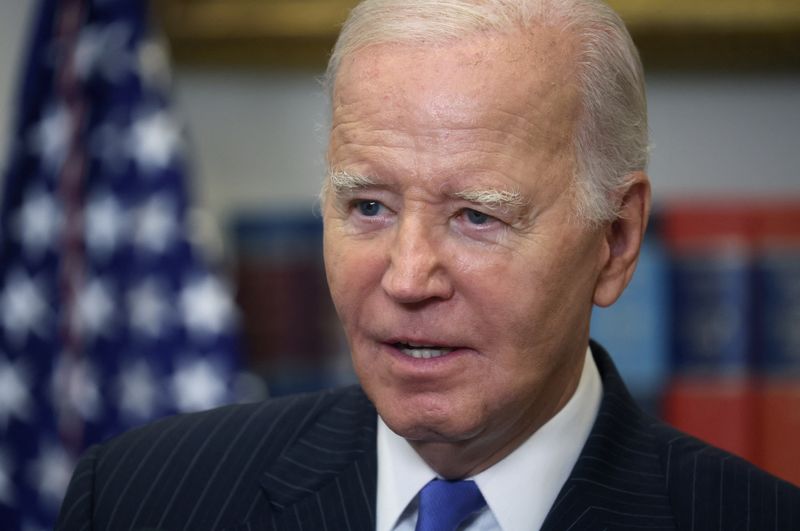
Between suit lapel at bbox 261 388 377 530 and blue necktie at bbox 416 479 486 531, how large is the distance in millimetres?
117

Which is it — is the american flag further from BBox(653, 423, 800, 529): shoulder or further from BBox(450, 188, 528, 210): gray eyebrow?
BBox(450, 188, 528, 210): gray eyebrow

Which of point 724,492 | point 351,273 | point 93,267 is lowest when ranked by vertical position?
point 724,492

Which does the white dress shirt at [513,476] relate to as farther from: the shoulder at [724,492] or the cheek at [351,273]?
the cheek at [351,273]

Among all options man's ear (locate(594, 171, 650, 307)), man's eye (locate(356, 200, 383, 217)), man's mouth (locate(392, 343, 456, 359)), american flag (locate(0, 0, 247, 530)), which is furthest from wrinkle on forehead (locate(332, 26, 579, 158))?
american flag (locate(0, 0, 247, 530))

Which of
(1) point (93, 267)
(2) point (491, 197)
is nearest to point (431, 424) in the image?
(2) point (491, 197)

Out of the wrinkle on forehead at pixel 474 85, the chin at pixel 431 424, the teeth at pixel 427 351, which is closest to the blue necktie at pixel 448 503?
the chin at pixel 431 424

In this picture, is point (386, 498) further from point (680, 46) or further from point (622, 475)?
point (680, 46)

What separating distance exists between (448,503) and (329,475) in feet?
0.89

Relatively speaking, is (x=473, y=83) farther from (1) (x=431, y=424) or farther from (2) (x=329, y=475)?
(2) (x=329, y=475)

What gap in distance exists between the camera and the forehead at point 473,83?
1.79 metres

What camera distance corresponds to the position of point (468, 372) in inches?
72.0

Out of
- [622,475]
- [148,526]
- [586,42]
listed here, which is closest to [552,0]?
[586,42]

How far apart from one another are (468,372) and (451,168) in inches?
12.3

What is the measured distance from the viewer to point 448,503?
1.94 meters
